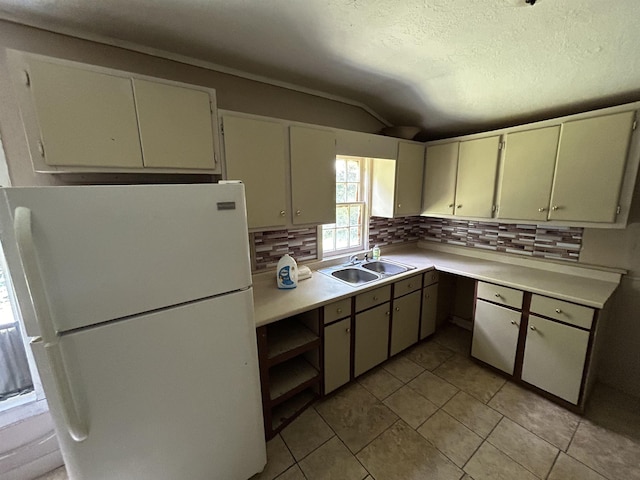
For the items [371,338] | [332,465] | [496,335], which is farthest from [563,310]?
[332,465]

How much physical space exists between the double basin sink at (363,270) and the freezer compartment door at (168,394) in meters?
1.22

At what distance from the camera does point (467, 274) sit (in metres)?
2.22

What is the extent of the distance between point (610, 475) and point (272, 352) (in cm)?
200

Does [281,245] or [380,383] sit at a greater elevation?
[281,245]

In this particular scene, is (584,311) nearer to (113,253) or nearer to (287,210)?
(287,210)

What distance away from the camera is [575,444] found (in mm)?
1595

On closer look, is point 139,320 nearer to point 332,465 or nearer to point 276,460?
point 276,460

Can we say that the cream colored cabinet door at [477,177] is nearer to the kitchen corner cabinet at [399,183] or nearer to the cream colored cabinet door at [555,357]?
the kitchen corner cabinet at [399,183]

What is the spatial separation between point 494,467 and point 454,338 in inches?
52.5

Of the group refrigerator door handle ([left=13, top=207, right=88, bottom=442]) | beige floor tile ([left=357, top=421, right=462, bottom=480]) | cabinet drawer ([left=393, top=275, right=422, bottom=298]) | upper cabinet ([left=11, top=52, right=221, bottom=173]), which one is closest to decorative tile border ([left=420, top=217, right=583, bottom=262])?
cabinet drawer ([left=393, top=275, right=422, bottom=298])

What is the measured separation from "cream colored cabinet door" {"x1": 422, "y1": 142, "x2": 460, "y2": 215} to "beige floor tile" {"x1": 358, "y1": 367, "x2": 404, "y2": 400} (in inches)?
63.7

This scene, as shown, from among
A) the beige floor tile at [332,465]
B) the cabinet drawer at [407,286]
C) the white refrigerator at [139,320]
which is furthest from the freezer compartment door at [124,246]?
the cabinet drawer at [407,286]

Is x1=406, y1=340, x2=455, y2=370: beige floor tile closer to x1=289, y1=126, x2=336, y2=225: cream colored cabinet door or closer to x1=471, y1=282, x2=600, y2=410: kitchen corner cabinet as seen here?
x1=471, y1=282, x2=600, y2=410: kitchen corner cabinet

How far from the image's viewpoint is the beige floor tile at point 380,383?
2.02 metres
